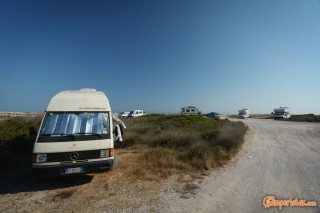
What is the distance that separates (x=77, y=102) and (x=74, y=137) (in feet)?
4.61

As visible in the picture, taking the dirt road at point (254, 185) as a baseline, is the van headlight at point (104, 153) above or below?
above

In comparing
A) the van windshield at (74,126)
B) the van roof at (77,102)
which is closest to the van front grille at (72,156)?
the van windshield at (74,126)

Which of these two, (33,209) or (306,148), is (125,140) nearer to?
(33,209)

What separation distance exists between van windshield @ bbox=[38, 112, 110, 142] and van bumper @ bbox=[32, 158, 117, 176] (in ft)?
2.39

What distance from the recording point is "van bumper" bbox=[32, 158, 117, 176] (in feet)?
18.3

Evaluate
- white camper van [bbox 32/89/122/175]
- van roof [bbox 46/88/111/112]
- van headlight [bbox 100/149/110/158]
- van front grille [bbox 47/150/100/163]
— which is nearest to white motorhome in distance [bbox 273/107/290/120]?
van roof [bbox 46/88/111/112]

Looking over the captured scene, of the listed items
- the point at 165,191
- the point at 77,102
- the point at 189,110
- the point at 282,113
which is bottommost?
the point at 165,191

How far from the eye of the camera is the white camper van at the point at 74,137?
18.8 feet

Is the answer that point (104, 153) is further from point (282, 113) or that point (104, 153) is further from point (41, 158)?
point (282, 113)

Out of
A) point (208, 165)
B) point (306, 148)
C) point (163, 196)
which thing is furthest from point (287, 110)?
point (163, 196)

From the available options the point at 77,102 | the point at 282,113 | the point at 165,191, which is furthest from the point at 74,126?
the point at 282,113

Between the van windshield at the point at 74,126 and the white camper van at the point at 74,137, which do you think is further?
the van windshield at the point at 74,126

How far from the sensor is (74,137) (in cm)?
614

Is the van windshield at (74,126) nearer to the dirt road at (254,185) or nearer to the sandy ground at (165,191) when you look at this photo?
the sandy ground at (165,191)
